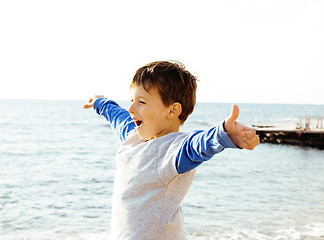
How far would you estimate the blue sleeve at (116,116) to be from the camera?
250 cm

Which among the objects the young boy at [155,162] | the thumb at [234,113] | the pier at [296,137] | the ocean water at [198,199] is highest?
the thumb at [234,113]

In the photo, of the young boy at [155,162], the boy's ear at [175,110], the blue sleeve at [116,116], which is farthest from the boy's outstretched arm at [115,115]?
the boy's ear at [175,110]

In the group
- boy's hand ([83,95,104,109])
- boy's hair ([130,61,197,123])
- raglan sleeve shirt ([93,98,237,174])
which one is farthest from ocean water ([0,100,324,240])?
raglan sleeve shirt ([93,98,237,174])

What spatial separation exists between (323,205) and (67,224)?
268 inches

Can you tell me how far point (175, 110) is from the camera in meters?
1.95

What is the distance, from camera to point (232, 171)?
645 inches

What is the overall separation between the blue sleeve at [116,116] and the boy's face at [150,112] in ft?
1.58

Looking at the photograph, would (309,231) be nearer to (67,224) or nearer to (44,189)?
(67,224)

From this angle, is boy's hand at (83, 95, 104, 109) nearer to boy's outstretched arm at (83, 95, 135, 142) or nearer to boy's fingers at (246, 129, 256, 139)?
boy's outstretched arm at (83, 95, 135, 142)

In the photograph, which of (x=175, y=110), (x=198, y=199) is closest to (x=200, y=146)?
(x=175, y=110)

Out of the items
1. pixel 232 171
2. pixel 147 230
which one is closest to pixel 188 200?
pixel 232 171

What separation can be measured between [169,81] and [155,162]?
1.35ft

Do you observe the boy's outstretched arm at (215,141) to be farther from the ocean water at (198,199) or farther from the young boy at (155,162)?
the ocean water at (198,199)

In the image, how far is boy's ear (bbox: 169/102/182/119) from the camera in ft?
6.36
